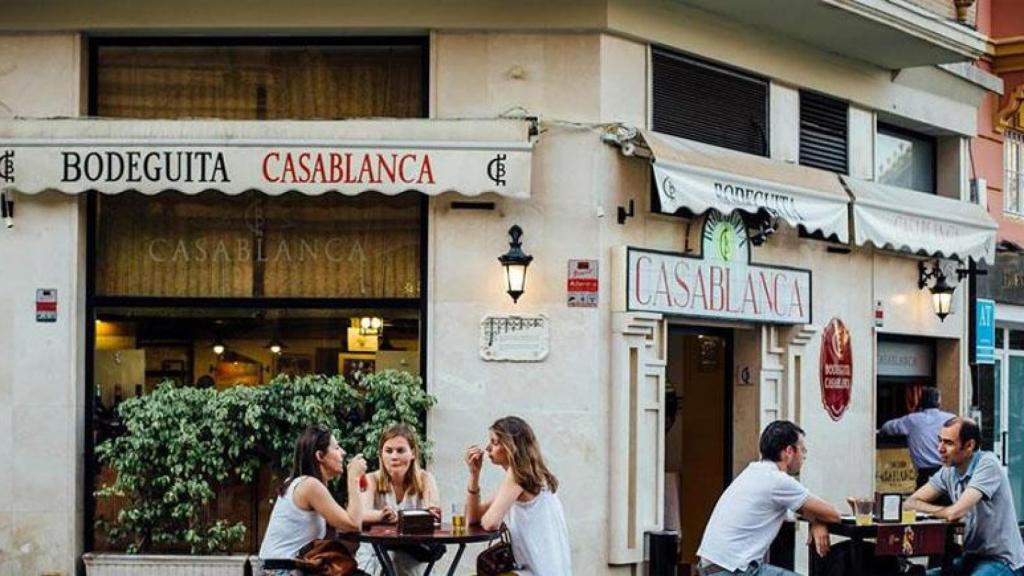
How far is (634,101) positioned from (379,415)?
11.4 ft

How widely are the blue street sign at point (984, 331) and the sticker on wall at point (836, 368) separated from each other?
3.09m

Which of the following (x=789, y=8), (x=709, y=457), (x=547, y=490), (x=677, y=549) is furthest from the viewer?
(x=709, y=457)

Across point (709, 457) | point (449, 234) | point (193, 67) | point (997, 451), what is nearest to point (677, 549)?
point (709, 457)

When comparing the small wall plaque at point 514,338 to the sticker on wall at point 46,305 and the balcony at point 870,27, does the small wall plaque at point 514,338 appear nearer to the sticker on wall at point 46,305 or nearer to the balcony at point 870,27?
the balcony at point 870,27

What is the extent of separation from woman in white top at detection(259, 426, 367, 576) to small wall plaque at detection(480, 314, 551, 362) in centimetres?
348

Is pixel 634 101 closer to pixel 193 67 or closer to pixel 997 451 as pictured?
pixel 193 67

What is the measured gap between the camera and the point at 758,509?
9352mm

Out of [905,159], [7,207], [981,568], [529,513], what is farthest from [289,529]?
[905,159]

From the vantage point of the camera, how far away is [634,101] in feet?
45.5

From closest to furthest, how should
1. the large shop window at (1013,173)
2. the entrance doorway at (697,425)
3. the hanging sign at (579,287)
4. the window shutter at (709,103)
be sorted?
1. the hanging sign at (579,287)
2. the window shutter at (709,103)
3. the entrance doorway at (697,425)
4. the large shop window at (1013,173)

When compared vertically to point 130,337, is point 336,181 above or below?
above

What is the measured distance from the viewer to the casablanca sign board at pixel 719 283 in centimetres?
1374

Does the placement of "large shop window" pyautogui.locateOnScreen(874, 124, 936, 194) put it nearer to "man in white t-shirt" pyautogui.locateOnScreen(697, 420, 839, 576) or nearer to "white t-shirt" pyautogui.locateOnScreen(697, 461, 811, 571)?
"man in white t-shirt" pyautogui.locateOnScreen(697, 420, 839, 576)

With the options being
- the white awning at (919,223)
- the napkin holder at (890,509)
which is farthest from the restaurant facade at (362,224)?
the napkin holder at (890,509)
